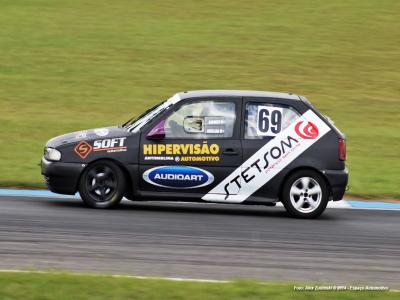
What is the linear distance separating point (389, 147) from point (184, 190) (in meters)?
7.50

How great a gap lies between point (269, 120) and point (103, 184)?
7.62 feet

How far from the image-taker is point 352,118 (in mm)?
22016

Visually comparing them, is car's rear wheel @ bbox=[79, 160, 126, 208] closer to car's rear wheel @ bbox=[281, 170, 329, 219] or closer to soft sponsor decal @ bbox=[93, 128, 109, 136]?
soft sponsor decal @ bbox=[93, 128, 109, 136]

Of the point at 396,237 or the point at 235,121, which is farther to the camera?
the point at 235,121

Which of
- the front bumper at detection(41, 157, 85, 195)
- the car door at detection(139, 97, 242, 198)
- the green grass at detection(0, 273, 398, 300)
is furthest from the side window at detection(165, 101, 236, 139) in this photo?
the green grass at detection(0, 273, 398, 300)

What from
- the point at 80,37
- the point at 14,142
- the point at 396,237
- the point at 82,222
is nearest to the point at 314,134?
the point at 396,237

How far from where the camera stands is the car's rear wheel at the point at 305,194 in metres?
13.0

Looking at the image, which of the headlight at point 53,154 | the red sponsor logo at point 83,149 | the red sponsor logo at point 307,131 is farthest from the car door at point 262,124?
the headlight at point 53,154

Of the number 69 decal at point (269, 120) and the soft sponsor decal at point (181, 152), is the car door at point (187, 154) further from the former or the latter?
the number 69 decal at point (269, 120)

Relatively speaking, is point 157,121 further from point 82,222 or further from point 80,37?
point 80,37

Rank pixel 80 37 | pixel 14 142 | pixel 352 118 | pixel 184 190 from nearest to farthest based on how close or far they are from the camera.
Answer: pixel 184 190
pixel 14 142
pixel 352 118
pixel 80 37

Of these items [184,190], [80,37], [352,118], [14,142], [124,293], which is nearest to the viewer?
[124,293]

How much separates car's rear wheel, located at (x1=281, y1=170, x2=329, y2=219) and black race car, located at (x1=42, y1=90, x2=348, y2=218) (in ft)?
0.04

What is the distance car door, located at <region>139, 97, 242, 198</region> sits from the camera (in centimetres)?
1284
